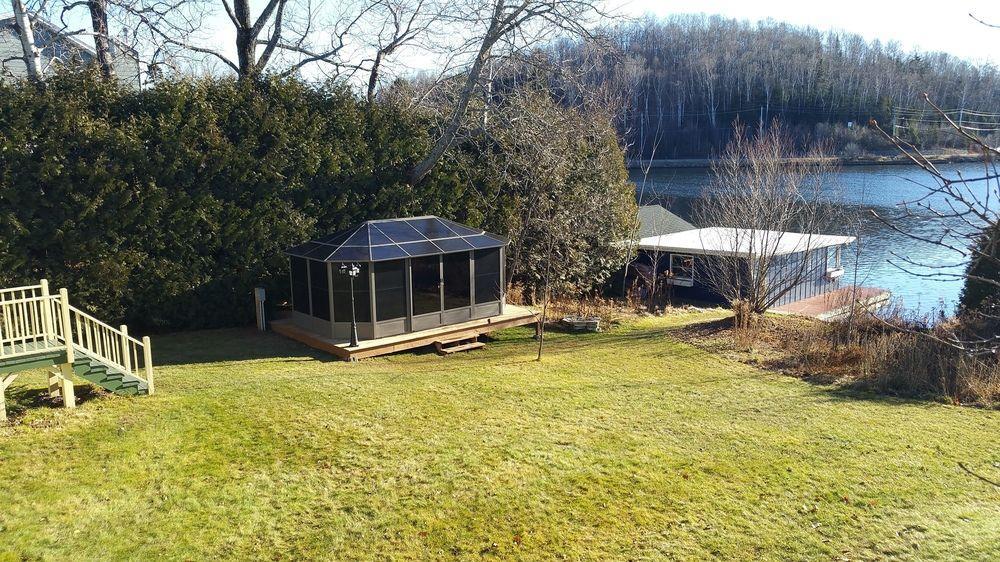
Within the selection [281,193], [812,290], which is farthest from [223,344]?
[812,290]

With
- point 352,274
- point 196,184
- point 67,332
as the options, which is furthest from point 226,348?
point 67,332

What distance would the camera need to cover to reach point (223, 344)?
1250 centimetres

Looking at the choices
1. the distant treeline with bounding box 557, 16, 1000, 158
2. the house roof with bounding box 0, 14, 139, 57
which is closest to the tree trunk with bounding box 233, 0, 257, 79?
the house roof with bounding box 0, 14, 139, 57

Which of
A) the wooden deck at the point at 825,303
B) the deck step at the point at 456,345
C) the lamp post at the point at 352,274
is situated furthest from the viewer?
the wooden deck at the point at 825,303

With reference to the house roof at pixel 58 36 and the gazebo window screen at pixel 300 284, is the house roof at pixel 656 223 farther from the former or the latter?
the house roof at pixel 58 36

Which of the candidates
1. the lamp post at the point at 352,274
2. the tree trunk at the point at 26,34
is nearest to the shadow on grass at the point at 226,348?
the lamp post at the point at 352,274

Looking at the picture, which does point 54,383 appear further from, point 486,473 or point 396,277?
point 396,277

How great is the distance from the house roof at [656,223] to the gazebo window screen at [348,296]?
38.4 ft

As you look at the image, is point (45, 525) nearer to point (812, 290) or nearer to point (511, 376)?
point (511, 376)

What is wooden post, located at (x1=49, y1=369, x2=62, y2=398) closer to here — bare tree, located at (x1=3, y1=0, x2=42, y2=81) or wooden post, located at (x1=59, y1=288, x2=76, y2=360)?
wooden post, located at (x1=59, y1=288, x2=76, y2=360)

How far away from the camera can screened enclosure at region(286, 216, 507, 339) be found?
12352mm

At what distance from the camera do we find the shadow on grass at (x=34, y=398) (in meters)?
7.61

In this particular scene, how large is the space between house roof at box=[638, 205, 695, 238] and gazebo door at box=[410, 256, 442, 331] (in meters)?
10.2

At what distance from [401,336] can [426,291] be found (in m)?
0.99
